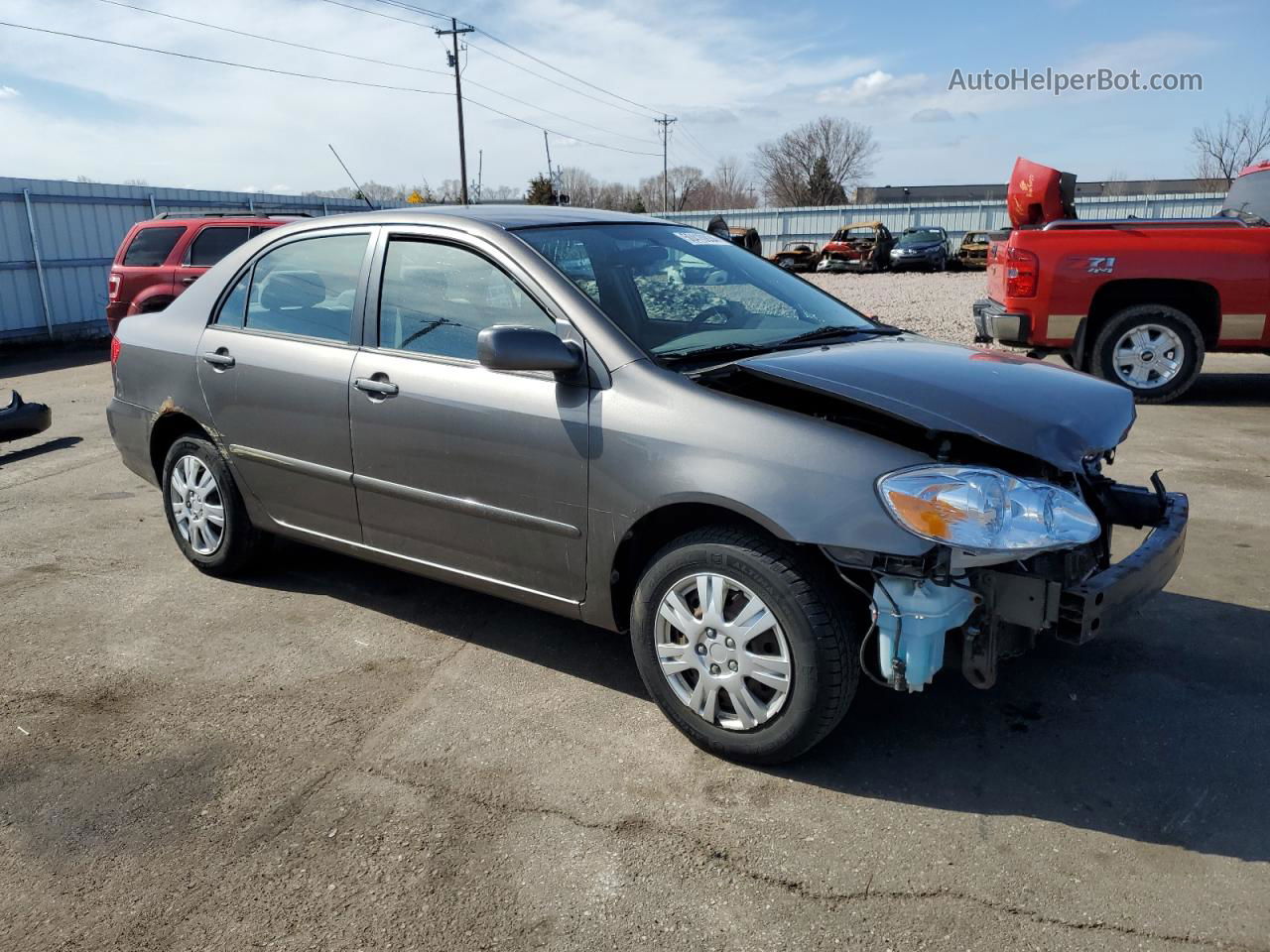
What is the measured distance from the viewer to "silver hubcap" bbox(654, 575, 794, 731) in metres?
2.98

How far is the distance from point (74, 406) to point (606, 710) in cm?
868

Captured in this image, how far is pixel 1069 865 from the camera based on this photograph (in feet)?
8.63

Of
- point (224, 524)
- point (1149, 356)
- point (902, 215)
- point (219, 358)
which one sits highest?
point (902, 215)

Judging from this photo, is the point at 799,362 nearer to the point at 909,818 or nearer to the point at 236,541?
the point at 909,818

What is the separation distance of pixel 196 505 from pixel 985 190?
74439mm

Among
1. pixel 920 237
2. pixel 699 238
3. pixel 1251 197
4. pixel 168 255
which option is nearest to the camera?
pixel 699 238

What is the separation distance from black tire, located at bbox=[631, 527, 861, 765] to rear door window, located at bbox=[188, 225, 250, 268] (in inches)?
412

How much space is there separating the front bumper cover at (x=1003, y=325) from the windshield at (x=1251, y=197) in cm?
245

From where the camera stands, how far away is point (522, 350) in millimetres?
3166

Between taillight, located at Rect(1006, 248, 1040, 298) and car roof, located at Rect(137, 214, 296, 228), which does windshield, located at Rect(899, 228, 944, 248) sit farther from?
taillight, located at Rect(1006, 248, 1040, 298)

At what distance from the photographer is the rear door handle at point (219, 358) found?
4422 millimetres

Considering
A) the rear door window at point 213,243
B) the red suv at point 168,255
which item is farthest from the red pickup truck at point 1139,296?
the rear door window at point 213,243

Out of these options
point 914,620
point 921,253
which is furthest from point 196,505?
point 921,253

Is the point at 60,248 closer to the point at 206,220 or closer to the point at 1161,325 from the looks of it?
the point at 206,220
